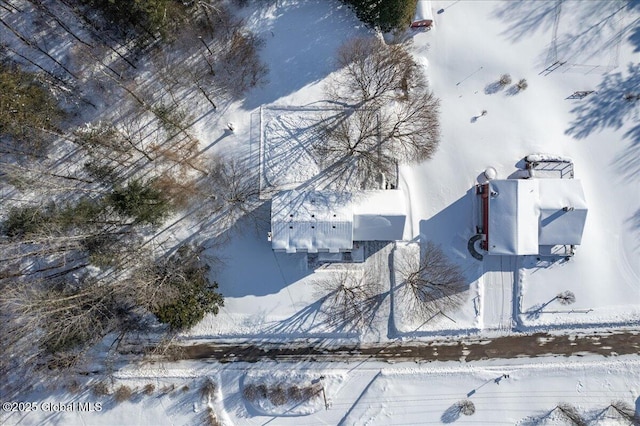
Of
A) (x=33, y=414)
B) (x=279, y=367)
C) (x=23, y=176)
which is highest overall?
(x=23, y=176)

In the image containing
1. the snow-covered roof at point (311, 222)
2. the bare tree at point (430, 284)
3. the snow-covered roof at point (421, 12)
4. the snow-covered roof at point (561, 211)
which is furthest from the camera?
the snow-covered roof at point (421, 12)

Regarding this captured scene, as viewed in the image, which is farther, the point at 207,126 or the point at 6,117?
the point at 207,126

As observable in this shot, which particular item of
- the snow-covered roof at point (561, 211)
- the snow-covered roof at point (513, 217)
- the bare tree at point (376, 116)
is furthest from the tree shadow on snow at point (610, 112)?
the bare tree at point (376, 116)

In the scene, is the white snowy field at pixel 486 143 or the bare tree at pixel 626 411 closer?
the bare tree at pixel 626 411

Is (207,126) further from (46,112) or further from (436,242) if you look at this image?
(436,242)

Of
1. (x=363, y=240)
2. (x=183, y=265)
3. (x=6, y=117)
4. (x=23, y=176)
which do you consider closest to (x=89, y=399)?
(x=183, y=265)

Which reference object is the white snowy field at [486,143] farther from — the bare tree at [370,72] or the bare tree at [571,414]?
the bare tree at [571,414]

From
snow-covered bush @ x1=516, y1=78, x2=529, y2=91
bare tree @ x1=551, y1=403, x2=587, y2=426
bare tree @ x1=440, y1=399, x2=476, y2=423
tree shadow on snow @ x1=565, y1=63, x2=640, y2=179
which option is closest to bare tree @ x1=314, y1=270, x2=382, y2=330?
bare tree @ x1=440, y1=399, x2=476, y2=423
